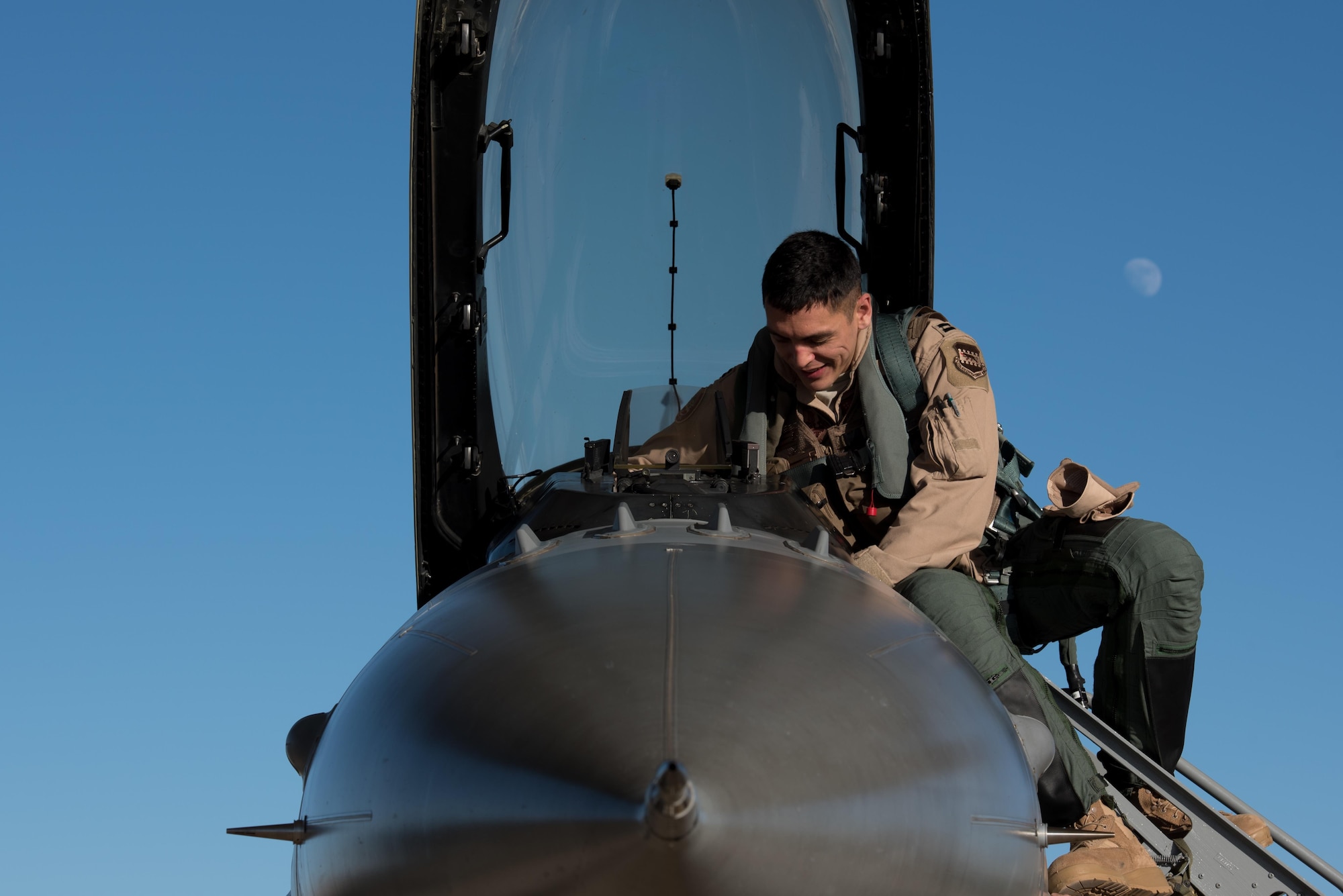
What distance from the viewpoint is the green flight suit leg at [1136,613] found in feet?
15.8

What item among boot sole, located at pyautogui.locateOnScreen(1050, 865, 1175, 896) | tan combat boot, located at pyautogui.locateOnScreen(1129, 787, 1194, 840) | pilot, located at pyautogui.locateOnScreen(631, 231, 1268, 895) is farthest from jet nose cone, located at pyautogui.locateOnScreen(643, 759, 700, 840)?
tan combat boot, located at pyautogui.locateOnScreen(1129, 787, 1194, 840)

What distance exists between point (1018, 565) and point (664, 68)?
8.05 ft

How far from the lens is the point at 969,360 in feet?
14.8

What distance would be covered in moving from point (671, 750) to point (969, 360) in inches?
110

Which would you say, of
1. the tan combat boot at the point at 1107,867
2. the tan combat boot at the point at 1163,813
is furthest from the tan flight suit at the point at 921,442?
the tan combat boot at the point at 1163,813

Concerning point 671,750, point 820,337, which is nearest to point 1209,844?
point 820,337

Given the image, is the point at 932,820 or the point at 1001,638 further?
the point at 1001,638

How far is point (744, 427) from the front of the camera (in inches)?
179

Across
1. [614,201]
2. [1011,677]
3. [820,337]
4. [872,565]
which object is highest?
[614,201]

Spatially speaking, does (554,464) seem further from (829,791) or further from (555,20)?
(829,791)

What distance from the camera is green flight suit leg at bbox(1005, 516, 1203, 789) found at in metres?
4.81

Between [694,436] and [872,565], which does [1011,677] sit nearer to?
[872,565]

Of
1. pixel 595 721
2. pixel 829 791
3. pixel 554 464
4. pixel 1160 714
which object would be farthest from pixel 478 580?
pixel 1160 714

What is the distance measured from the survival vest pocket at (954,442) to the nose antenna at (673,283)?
888mm
